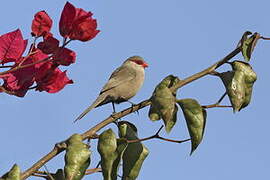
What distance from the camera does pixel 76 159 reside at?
1702 millimetres

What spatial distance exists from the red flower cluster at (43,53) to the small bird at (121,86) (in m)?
4.00

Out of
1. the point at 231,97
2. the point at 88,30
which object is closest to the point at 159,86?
the point at 231,97

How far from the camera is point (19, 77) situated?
2.17m

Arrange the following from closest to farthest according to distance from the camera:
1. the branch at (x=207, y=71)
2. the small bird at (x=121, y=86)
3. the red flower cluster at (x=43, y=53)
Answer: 1. the branch at (x=207, y=71)
2. the red flower cluster at (x=43, y=53)
3. the small bird at (x=121, y=86)

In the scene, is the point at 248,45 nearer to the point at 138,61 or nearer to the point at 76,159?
the point at 76,159

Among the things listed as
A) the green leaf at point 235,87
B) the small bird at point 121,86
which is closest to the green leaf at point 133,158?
the green leaf at point 235,87

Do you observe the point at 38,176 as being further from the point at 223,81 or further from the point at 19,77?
the point at 223,81

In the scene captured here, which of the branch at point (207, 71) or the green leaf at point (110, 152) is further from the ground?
the branch at point (207, 71)

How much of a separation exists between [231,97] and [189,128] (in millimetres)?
187

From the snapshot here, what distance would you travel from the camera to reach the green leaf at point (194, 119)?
71.1 inches

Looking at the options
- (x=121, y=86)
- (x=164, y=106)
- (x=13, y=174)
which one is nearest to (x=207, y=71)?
(x=164, y=106)

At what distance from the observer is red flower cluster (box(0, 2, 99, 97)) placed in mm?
2092

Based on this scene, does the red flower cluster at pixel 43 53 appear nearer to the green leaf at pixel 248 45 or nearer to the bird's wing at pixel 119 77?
the green leaf at pixel 248 45

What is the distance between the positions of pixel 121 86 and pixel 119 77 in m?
0.25
